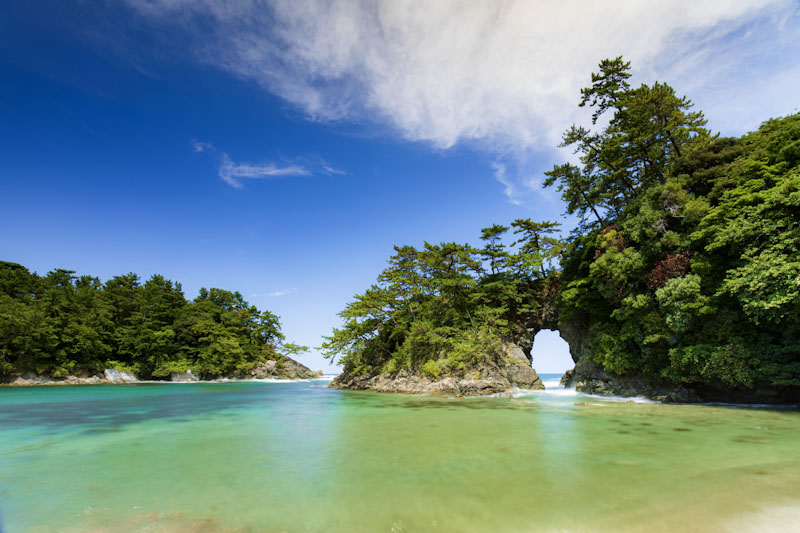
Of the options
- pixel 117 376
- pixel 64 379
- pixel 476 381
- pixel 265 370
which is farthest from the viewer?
pixel 265 370

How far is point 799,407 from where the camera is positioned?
1083 cm

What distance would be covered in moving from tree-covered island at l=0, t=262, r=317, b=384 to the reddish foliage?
136 feet

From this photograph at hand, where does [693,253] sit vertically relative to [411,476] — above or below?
above

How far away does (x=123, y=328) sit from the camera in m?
36.0

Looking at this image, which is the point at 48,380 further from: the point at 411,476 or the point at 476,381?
the point at 411,476

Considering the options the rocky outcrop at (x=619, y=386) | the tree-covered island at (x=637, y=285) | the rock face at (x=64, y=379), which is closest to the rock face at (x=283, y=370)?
the rock face at (x=64, y=379)

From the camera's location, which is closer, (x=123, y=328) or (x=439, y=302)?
(x=439, y=302)

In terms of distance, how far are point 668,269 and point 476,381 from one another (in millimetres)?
10475

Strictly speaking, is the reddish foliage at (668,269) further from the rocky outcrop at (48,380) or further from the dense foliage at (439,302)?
the rocky outcrop at (48,380)

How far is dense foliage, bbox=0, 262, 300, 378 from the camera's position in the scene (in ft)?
95.6

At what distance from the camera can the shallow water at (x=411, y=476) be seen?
10.9 feet

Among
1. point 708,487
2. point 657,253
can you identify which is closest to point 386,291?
point 657,253

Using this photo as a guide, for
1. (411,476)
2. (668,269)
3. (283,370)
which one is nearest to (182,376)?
(283,370)

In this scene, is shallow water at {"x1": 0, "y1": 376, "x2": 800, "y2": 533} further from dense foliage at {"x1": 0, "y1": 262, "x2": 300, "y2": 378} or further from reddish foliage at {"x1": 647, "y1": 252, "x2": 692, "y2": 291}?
dense foliage at {"x1": 0, "y1": 262, "x2": 300, "y2": 378}
